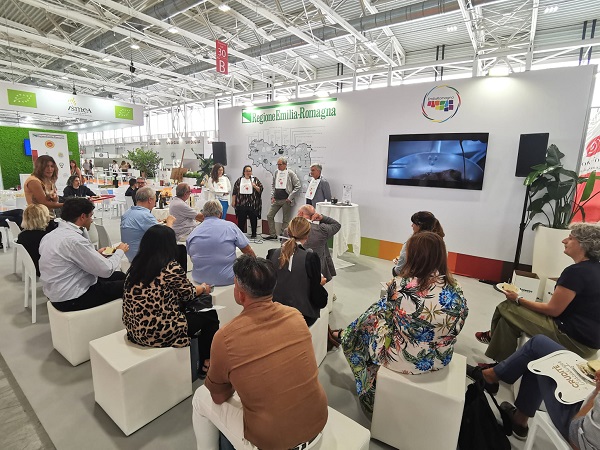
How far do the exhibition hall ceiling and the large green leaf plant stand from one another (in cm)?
312

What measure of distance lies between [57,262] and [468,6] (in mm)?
7184

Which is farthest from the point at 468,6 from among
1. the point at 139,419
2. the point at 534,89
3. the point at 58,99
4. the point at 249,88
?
the point at 58,99

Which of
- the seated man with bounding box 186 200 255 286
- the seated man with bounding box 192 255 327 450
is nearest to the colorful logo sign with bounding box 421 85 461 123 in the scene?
the seated man with bounding box 186 200 255 286

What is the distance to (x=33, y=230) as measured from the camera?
3.21 metres

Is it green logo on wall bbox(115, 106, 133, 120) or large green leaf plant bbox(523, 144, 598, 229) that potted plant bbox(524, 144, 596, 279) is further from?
green logo on wall bbox(115, 106, 133, 120)

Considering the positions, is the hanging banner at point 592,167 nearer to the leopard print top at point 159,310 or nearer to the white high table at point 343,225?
the white high table at point 343,225

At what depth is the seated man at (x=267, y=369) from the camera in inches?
42.8

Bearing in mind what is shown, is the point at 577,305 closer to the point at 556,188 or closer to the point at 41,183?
the point at 556,188

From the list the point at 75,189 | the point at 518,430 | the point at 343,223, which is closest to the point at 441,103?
the point at 343,223

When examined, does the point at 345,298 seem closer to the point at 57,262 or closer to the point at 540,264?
the point at 540,264

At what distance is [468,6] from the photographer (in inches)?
221

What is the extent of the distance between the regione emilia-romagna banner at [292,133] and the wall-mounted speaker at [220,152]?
68 centimetres

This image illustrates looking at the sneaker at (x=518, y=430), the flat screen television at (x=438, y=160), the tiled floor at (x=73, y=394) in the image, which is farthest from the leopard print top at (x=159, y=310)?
the flat screen television at (x=438, y=160)

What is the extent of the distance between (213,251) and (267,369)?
1.83 m
